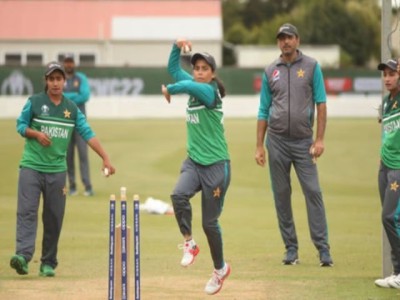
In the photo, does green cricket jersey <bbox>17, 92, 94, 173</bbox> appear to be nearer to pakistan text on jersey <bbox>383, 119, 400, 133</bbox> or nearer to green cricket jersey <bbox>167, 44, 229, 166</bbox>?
green cricket jersey <bbox>167, 44, 229, 166</bbox>

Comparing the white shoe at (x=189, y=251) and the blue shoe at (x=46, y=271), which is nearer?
the white shoe at (x=189, y=251)

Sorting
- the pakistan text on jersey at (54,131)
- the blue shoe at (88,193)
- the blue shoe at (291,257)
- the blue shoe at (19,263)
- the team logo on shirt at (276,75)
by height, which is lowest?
the blue shoe at (88,193)

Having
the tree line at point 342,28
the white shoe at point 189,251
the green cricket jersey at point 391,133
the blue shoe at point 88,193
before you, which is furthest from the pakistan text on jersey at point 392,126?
the tree line at point 342,28

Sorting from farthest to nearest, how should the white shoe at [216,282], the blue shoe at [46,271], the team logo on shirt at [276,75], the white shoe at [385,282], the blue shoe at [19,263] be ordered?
the team logo on shirt at [276,75], the blue shoe at [46,271], the blue shoe at [19,263], the white shoe at [385,282], the white shoe at [216,282]

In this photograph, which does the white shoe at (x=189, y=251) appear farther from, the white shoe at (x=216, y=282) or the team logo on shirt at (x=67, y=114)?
the team logo on shirt at (x=67, y=114)

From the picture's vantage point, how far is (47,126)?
37.6 feet

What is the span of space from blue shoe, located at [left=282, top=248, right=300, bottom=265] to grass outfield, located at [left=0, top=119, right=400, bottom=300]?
5.0 inches

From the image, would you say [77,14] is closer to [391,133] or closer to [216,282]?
[391,133]

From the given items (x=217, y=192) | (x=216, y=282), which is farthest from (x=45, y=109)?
(x=216, y=282)

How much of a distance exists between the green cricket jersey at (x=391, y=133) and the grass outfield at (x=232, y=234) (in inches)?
45.8

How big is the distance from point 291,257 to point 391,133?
2.51 m

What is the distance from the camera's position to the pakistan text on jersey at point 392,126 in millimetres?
10703

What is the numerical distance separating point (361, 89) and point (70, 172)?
30495 mm

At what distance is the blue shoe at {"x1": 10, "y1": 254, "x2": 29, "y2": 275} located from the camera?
11.3 metres
